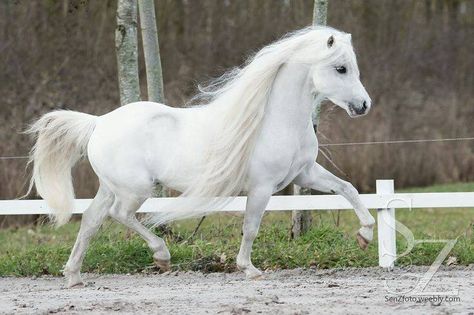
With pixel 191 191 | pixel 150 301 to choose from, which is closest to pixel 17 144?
pixel 191 191

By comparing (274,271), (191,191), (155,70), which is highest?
(155,70)

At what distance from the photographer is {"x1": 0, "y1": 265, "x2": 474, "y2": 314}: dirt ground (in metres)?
5.55

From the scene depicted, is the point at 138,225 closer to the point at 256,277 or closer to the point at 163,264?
the point at 163,264

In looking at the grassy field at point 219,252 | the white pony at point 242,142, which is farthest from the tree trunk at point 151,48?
the white pony at point 242,142

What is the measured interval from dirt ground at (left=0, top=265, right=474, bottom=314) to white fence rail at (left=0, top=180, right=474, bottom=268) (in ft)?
1.12

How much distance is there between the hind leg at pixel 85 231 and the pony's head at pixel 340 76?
190 centimetres

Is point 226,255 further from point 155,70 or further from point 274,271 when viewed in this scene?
point 155,70

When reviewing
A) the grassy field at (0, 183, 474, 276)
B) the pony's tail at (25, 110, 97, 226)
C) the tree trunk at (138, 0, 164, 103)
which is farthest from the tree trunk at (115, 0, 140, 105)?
the pony's tail at (25, 110, 97, 226)

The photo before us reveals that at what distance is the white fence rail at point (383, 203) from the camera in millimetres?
7926

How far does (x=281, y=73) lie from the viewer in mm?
7043

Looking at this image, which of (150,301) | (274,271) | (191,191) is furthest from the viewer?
(274,271)

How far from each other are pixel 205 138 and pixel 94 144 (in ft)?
2.86

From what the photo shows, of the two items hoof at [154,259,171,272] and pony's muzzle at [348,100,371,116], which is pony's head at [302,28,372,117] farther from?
hoof at [154,259,171,272]

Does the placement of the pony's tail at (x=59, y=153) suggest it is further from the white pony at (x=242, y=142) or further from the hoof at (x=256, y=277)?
the hoof at (x=256, y=277)
